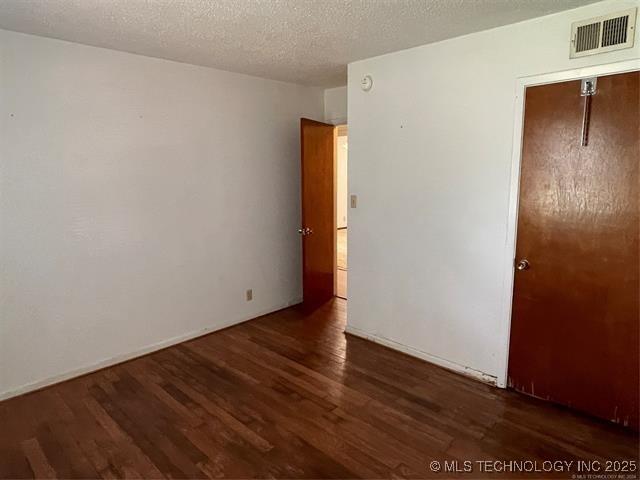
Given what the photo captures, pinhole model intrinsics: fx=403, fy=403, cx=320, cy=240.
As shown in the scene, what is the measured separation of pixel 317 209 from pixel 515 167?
223cm

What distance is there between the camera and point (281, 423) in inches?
96.7

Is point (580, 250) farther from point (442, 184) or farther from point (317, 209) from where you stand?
point (317, 209)

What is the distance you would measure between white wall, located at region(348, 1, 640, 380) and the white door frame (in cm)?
2

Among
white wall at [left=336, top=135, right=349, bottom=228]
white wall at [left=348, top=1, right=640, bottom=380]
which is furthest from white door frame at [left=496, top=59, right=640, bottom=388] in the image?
white wall at [left=336, top=135, right=349, bottom=228]

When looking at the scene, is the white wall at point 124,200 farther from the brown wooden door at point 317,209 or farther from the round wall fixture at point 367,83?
the round wall fixture at point 367,83

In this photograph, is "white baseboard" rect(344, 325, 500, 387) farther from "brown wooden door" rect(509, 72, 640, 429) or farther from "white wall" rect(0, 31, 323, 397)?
"white wall" rect(0, 31, 323, 397)

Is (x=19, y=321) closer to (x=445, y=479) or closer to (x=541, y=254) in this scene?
(x=445, y=479)

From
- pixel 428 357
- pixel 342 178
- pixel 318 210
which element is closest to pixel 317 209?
pixel 318 210

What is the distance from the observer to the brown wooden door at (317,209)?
4.20 metres

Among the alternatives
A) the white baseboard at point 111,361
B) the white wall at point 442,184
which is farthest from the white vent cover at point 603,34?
the white baseboard at point 111,361

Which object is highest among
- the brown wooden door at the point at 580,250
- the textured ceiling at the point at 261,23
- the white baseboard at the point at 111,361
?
the textured ceiling at the point at 261,23

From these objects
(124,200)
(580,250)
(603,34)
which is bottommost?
(580,250)

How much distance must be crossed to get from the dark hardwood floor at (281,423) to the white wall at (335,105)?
2589 millimetres

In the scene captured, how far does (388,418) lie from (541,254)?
1420 millimetres
